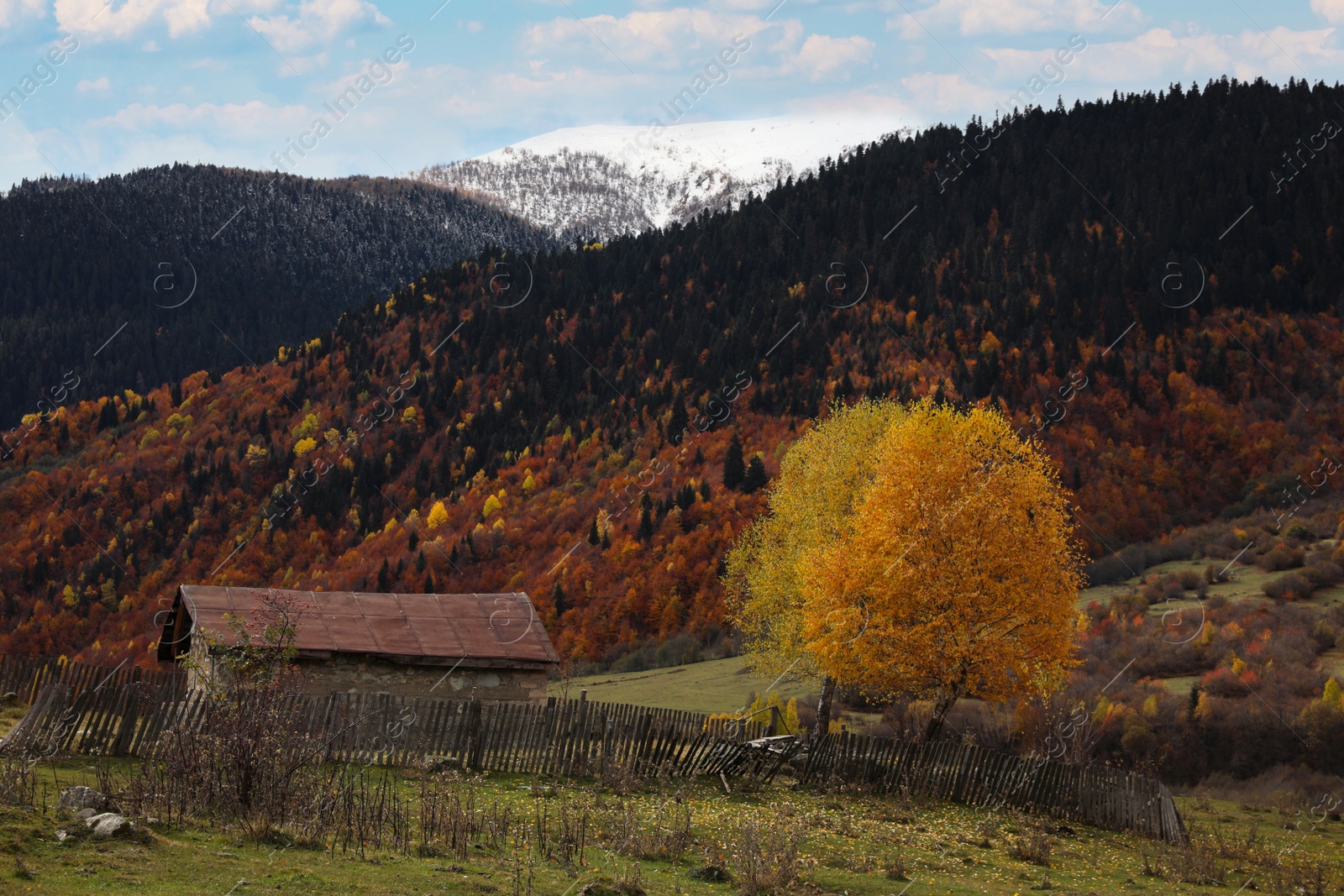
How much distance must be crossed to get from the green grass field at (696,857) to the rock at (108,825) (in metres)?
0.13

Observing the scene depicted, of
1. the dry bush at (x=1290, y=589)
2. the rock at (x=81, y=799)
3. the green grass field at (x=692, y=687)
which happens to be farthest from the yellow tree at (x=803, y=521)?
the dry bush at (x=1290, y=589)

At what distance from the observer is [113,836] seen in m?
10.2

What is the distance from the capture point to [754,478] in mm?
94250

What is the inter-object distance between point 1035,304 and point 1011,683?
96273 millimetres

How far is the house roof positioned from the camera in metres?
25.2

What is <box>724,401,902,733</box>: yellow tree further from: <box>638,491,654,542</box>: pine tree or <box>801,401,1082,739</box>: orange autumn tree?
<box>638,491,654,542</box>: pine tree

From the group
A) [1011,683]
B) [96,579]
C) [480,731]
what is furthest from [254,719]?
[96,579]

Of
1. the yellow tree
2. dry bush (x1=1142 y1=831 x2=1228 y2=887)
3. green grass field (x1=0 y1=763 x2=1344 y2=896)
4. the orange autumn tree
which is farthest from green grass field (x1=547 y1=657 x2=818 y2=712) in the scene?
dry bush (x1=1142 y1=831 x2=1228 y2=887)

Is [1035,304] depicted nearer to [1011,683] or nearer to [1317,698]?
[1317,698]

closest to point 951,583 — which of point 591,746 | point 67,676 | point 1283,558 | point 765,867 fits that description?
point 591,746

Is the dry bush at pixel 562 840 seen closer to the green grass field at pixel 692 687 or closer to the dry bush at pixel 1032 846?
the dry bush at pixel 1032 846

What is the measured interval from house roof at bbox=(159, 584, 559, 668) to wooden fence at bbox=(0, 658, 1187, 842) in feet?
13.1

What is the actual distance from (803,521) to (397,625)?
15.5m

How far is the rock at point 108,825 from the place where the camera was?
10.2m
